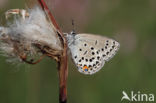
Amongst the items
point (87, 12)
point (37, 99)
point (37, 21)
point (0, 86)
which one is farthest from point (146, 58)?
point (37, 21)

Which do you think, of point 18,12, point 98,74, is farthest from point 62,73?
point 98,74

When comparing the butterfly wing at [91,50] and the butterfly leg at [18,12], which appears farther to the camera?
the butterfly wing at [91,50]

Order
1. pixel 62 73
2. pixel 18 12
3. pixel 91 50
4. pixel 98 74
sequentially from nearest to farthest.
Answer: pixel 62 73 < pixel 18 12 < pixel 91 50 < pixel 98 74

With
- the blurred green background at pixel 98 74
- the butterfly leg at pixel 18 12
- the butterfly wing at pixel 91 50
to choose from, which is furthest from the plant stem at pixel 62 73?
the blurred green background at pixel 98 74

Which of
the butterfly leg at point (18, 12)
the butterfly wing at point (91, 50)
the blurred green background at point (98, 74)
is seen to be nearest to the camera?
the butterfly leg at point (18, 12)

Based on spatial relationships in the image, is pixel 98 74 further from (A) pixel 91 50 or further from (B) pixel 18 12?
(B) pixel 18 12

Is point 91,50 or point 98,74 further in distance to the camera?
point 98,74

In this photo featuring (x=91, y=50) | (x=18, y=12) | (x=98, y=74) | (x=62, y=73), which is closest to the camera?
(x=62, y=73)

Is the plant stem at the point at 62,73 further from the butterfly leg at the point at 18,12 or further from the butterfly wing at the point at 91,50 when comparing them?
the butterfly wing at the point at 91,50
